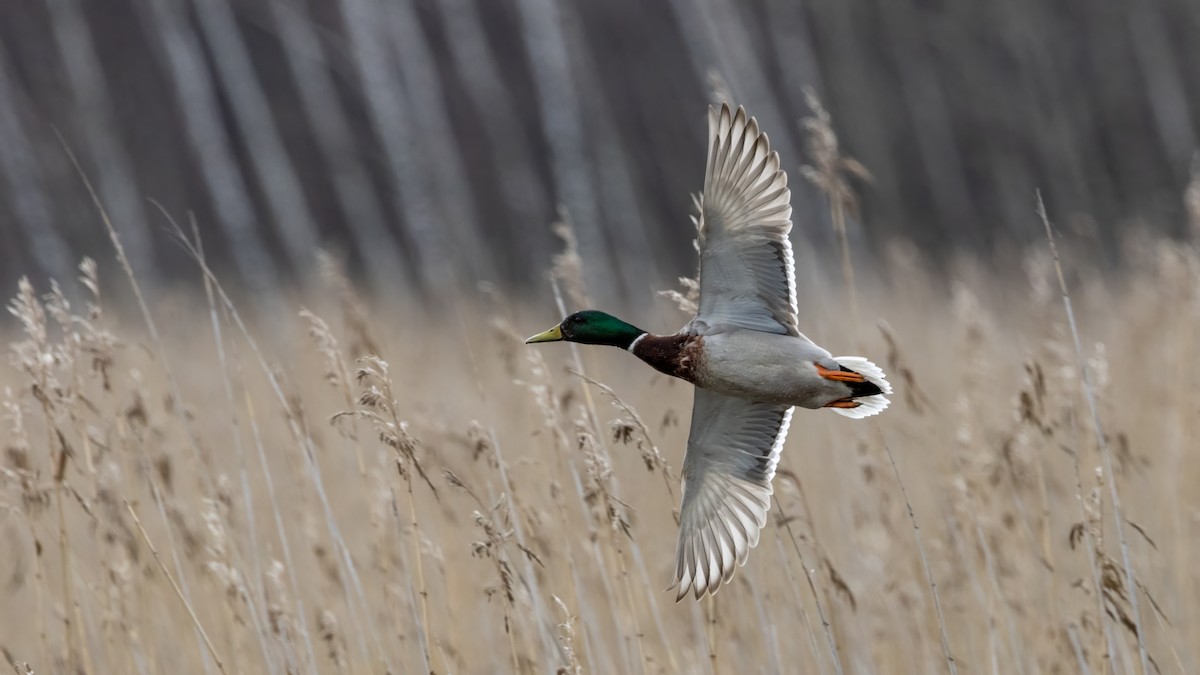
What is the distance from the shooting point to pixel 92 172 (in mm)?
17234

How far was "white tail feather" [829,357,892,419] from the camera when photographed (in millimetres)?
2965

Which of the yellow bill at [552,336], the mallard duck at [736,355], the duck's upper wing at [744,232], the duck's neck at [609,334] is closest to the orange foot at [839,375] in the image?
the mallard duck at [736,355]

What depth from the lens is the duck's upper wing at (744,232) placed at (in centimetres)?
295

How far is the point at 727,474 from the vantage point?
10.4 feet

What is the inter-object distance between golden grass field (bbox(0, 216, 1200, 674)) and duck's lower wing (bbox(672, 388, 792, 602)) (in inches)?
4.4

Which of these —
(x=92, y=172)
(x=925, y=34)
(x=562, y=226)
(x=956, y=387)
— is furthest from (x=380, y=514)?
(x=925, y=34)

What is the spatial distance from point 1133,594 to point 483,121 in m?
16.9

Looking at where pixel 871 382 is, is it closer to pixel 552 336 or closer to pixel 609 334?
pixel 609 334

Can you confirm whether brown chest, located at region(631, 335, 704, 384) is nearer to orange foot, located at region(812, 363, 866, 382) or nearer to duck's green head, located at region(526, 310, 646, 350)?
duck's green head, located at region(526, 310, 646, 350)

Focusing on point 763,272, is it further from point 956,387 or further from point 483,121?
point 483,121

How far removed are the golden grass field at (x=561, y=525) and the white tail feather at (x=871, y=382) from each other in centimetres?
23

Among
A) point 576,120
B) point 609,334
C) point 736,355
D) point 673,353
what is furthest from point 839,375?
point 576,120

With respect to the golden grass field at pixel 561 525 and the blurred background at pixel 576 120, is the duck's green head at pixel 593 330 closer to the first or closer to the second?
the golden grass field at pixel 561 525

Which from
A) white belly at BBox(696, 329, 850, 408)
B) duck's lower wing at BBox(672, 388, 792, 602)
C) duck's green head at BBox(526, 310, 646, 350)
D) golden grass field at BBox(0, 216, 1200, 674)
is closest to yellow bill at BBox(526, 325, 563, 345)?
duck's green head at BBox(526, 310, 646, 350)
